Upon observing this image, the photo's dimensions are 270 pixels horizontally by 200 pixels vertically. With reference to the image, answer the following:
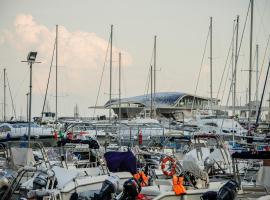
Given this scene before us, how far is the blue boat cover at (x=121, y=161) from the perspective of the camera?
560 inches

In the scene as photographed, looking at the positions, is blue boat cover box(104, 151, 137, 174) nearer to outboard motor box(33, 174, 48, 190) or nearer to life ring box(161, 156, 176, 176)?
life ring box(161, 156, 176, 176)

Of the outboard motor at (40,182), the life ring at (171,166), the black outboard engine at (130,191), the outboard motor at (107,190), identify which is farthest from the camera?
the life ring at (171,166)

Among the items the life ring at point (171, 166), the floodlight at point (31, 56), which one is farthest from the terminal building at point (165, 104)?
the life ring at point (171, 166)

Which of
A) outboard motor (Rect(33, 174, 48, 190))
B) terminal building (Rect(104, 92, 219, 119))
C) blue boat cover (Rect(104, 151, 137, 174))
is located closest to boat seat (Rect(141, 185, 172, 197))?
outboard motor (Rect(33, 174, 48, 190))

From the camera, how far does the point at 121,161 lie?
14.4 m

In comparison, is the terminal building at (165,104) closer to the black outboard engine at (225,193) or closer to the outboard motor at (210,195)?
the outboard motor at (210,195)

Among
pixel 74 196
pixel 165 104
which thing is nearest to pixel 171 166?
pixel 74 196

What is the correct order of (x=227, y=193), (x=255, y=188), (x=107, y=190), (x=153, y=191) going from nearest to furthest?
(x=227, y=193), (x=107, y=190), (x=153, y=191), (x=255, y=188)

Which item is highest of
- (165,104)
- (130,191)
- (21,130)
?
(165,104)

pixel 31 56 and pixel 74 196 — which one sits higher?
pixel 31 56

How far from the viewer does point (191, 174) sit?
41.7 feet

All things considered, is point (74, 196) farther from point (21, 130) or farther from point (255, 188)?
point (21, 130)

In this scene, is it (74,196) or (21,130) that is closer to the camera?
(74,196)

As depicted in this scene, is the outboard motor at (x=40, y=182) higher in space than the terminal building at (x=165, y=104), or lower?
lower
